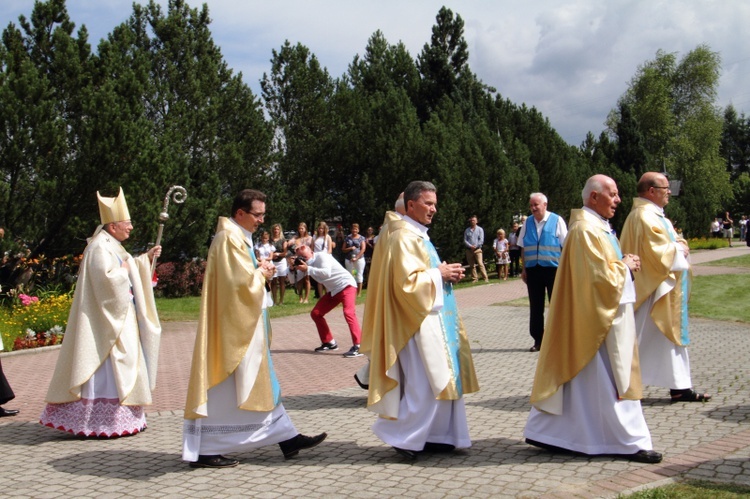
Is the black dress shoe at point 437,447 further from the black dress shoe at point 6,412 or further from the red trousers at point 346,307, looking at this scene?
the red trousers at point 346,307

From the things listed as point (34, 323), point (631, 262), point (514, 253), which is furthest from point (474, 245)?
point (631, 262)

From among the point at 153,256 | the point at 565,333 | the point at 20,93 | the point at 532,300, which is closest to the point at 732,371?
the point at 532,300

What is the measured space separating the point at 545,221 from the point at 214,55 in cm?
1542

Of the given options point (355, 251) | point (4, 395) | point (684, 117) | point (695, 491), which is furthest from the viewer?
point (684, 117)

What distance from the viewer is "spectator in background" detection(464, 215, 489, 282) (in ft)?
73.2

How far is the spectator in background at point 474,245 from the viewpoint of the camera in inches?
878

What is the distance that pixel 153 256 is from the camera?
781cm

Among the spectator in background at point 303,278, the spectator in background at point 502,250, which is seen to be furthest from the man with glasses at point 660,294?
the spectator in background at point 502,250

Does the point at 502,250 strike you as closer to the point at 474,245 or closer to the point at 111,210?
the point at 474,245

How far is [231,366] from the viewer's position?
566 cm

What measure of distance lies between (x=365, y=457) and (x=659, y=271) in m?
3.29

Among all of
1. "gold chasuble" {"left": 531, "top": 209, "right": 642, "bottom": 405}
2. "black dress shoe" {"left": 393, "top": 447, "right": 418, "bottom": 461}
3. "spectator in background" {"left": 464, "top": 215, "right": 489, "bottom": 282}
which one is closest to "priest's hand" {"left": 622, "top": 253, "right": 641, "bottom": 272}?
"gold chasuble" {"left": 531, "top": 209, "right": 642, "bottom": 405}

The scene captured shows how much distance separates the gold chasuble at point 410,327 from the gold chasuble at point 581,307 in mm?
592

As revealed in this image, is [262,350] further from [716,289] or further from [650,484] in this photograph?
[716,289]
